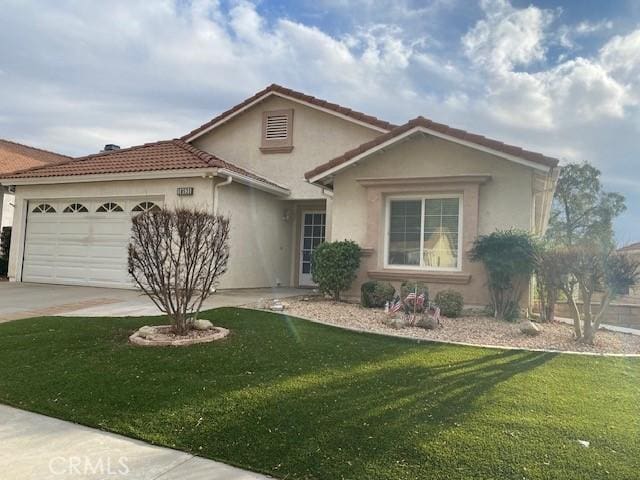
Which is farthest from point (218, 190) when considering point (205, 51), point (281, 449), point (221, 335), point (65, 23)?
point (281, 449)

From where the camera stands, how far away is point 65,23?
38.0 ft

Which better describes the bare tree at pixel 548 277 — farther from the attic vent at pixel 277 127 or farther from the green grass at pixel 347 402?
the attic vent at pixel 277 127

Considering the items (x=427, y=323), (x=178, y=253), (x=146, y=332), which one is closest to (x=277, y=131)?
(x=178, y=253)

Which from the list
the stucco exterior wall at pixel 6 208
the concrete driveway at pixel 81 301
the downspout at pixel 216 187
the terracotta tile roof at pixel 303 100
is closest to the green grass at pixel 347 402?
the concrete driveway at pixel 81 301

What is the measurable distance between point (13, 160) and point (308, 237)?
15.2 m

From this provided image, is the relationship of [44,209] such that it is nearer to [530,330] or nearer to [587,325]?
[530,330]

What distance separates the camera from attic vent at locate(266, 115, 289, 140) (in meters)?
16.5

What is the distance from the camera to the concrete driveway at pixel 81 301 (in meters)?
9.87

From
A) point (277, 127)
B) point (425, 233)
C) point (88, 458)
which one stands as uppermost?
point (277, 127)

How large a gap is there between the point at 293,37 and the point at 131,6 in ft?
13.6

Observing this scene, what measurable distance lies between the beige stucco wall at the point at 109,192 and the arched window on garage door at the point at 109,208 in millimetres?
277

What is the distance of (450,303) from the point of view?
998 centimetres

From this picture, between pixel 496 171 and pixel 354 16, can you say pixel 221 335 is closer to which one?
pixel 496 171

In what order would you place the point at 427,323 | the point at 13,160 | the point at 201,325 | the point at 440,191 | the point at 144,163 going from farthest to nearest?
the point at 13,160 → the point at 144,163 → the point at 440,191 → the point at 427,323 → the point at 201,325
